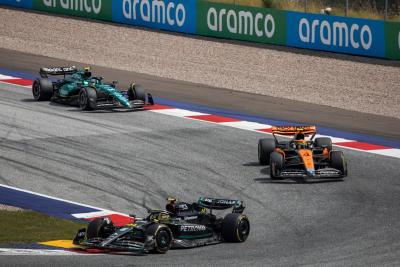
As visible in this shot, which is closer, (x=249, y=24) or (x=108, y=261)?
(x=108, y=261)

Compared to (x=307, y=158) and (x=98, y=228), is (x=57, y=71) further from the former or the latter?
(x=98, y=228)

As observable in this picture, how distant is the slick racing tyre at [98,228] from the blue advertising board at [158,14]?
25.3 metres

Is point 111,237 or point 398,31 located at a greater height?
point 398,31

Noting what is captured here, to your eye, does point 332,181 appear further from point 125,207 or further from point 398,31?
point 398,31

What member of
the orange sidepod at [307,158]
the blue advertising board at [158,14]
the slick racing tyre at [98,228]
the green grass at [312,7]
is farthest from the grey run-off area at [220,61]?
the slick racing tyre at [98,228]

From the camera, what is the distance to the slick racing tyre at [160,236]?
1773 centimetres

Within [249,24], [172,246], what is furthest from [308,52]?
[172,246]

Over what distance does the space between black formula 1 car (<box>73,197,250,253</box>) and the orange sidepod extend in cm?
442

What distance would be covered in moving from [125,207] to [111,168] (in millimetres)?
3134

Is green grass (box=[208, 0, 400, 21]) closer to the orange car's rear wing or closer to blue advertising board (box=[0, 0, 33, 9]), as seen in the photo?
blue advertising board (box=[0, 0, 33, 9])

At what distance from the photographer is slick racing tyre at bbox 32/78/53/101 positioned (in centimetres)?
3241

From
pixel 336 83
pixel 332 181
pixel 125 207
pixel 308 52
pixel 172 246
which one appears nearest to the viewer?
pixel 172 246

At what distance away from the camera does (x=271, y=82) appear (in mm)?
36594

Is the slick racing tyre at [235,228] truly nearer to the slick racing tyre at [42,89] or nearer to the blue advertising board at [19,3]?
the slick racing tyre at [42,89]
